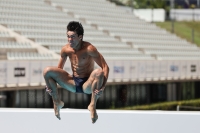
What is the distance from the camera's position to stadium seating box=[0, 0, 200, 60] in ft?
107

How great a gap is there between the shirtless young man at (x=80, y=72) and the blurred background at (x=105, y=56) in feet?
55.2

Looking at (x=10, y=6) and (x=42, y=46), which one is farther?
(x=10, y=6)

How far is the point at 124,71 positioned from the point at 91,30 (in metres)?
7.28

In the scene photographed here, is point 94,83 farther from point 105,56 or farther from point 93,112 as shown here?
point 105,56

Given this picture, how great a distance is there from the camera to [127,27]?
4322 cm

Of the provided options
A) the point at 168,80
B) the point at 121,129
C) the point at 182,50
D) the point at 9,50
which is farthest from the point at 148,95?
the point at 121,129

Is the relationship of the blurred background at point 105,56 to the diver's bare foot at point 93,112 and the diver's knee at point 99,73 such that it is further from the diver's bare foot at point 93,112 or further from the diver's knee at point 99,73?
the diver's knee at point 99,73

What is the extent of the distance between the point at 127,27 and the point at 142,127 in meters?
34.0

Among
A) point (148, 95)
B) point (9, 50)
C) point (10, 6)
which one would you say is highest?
point (10, 6)

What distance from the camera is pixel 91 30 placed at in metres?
38.4

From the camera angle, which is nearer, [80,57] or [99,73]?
[99,73]

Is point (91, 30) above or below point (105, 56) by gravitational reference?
above

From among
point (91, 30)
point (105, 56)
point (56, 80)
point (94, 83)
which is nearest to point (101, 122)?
point (94, 83)

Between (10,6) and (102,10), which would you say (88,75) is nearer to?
(10,6)
